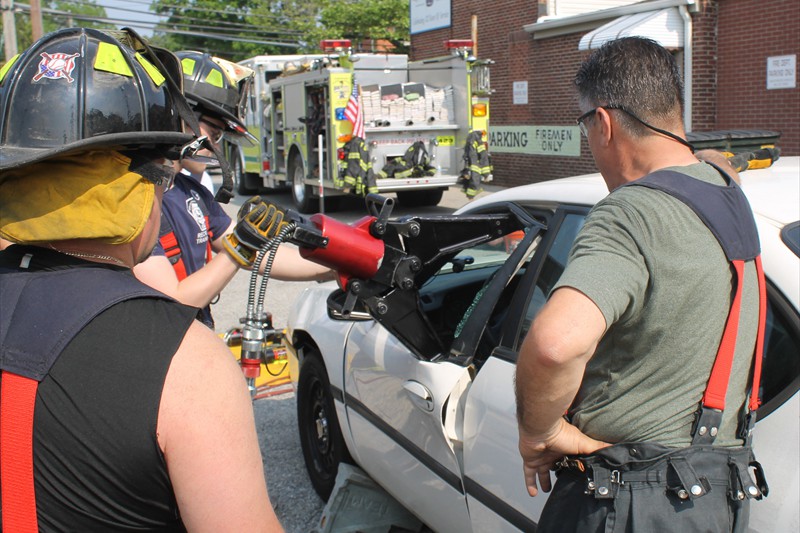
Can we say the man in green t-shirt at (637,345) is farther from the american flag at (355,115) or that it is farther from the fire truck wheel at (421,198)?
the fire truck wheel at (421,198)

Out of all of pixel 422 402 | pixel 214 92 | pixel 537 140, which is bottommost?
pixel 422 402

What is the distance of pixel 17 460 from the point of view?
45.7 inches

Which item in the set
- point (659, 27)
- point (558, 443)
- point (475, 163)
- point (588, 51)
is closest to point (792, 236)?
point (558, 443)

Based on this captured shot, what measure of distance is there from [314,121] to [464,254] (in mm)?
10395

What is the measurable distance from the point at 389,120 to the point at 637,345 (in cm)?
1169

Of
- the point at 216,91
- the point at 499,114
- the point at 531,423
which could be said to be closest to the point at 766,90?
the point at 499,114

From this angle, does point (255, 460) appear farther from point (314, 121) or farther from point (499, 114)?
point (499, 114)

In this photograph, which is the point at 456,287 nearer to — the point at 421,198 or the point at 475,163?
the point at 475,163

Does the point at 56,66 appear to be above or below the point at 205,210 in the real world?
above

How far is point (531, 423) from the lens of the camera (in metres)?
1.73

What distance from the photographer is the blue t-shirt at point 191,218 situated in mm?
2936

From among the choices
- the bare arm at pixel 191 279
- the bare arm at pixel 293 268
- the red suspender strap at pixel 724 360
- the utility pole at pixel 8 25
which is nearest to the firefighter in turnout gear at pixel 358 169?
the bare arm at pixel 293 268

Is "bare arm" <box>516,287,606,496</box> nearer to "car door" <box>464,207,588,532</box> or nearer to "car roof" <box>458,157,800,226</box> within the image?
"car door" <box>464,207,588,532</box>

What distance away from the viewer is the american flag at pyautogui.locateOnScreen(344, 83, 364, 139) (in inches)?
492
